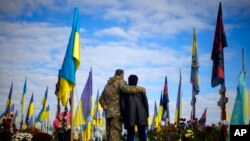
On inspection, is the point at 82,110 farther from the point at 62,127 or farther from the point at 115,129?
the point at 115,129

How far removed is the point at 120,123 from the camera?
35.0 ft

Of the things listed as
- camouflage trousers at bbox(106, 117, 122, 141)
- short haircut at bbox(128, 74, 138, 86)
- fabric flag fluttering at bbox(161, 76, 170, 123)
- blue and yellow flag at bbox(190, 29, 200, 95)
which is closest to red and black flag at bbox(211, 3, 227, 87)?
short haircut at bbox(128, 74, 138, 86)

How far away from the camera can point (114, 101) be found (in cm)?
1070

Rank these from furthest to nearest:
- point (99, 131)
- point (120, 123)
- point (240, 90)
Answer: point (99, 131) < point (240, 90) < point (120, 123)

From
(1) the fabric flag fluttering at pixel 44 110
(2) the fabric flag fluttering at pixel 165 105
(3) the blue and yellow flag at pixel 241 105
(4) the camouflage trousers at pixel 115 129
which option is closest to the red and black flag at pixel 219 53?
(3) the blue and yellow flag at pixel 241 105

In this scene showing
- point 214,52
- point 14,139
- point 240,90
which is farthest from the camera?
point 240,90

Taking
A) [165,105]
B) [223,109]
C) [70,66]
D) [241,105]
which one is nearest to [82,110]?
[165,105]

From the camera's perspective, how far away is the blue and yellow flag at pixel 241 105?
50.6ft

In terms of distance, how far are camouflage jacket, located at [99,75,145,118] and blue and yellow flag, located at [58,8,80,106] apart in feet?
8.82

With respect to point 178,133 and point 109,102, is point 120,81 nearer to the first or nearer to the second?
point 109,102

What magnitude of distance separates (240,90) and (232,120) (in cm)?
148

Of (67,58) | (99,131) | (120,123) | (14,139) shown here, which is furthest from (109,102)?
(99,131)

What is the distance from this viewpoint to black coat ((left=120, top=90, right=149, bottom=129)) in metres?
10.6

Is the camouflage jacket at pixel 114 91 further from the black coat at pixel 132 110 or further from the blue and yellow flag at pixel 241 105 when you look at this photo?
the blue and yellow flag at pixel 241 105
